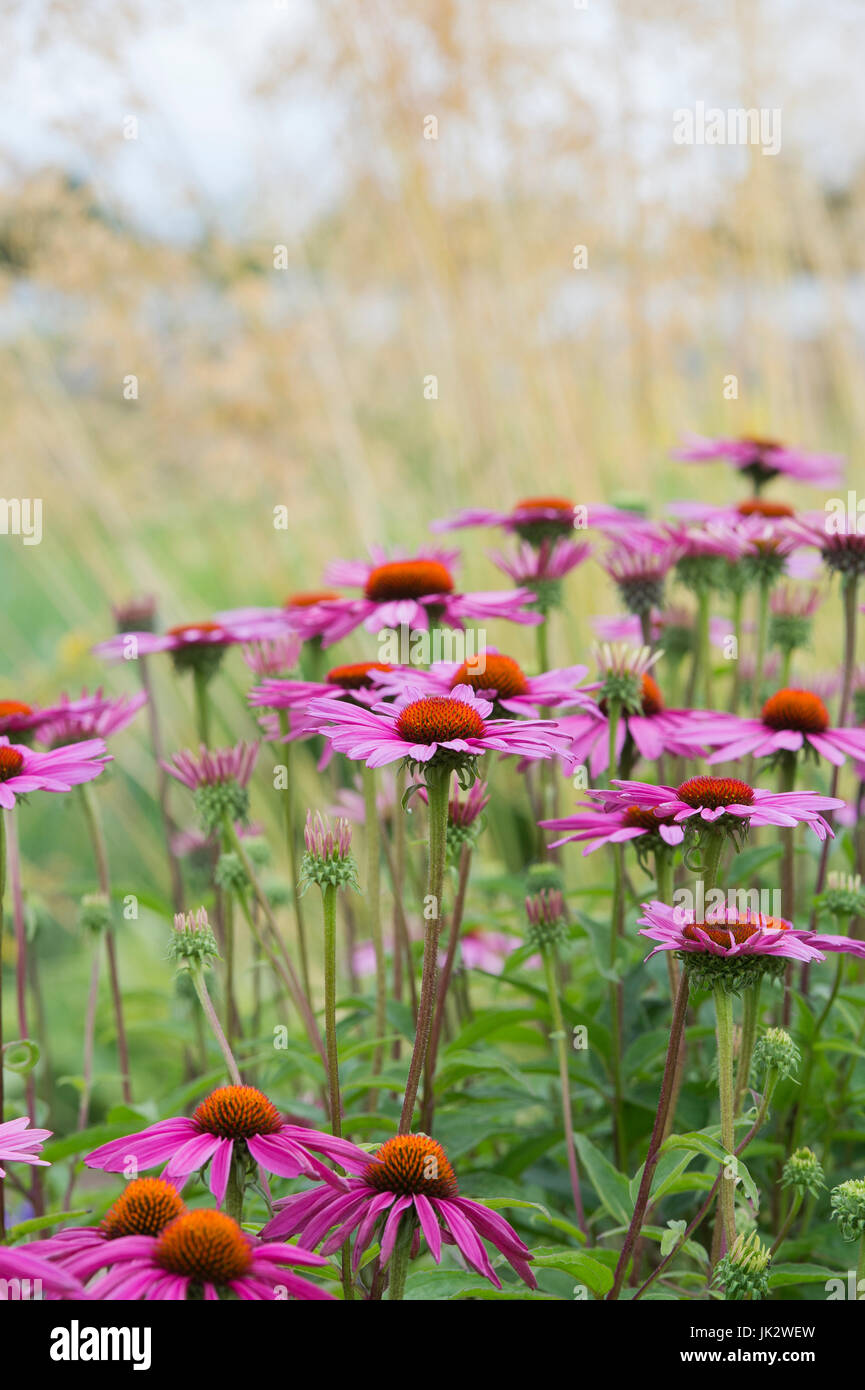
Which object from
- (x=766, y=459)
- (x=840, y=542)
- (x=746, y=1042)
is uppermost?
(x=766, y=459)

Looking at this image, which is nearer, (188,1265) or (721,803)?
(188,1265)

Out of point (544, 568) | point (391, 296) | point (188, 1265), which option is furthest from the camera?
point (391, 296)

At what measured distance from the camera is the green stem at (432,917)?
0.68 m

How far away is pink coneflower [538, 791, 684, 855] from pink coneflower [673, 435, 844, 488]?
2.23ft

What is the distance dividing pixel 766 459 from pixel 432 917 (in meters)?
0.97

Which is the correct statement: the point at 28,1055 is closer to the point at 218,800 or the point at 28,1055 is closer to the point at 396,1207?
the point at 218,800

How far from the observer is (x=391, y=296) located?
3.26 m

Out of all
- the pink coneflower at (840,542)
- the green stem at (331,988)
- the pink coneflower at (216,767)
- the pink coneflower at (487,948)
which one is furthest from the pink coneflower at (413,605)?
the pink coneflower at (487,948)

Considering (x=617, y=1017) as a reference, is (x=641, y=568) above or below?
above

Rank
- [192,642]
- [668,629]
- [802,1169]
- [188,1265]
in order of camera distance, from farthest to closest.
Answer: [668,629] < [192,642] < [802,1169] < [188,1265]

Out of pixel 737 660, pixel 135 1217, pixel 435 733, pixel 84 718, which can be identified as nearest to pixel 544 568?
pixel 737 660

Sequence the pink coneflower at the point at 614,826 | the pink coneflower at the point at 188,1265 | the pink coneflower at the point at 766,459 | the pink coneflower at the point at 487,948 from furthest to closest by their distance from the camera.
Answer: the pink coneflower at the point at 487,948 < the pink coneflower at the point at 766,459 < the pink coneflower at the point at 614,826 < the pink coneflower at the point at 188,1265

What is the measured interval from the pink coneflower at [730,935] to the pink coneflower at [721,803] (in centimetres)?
6

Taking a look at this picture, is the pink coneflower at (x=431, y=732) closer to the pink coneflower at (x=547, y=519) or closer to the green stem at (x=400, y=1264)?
the green stem at (x=400, y=1264)
